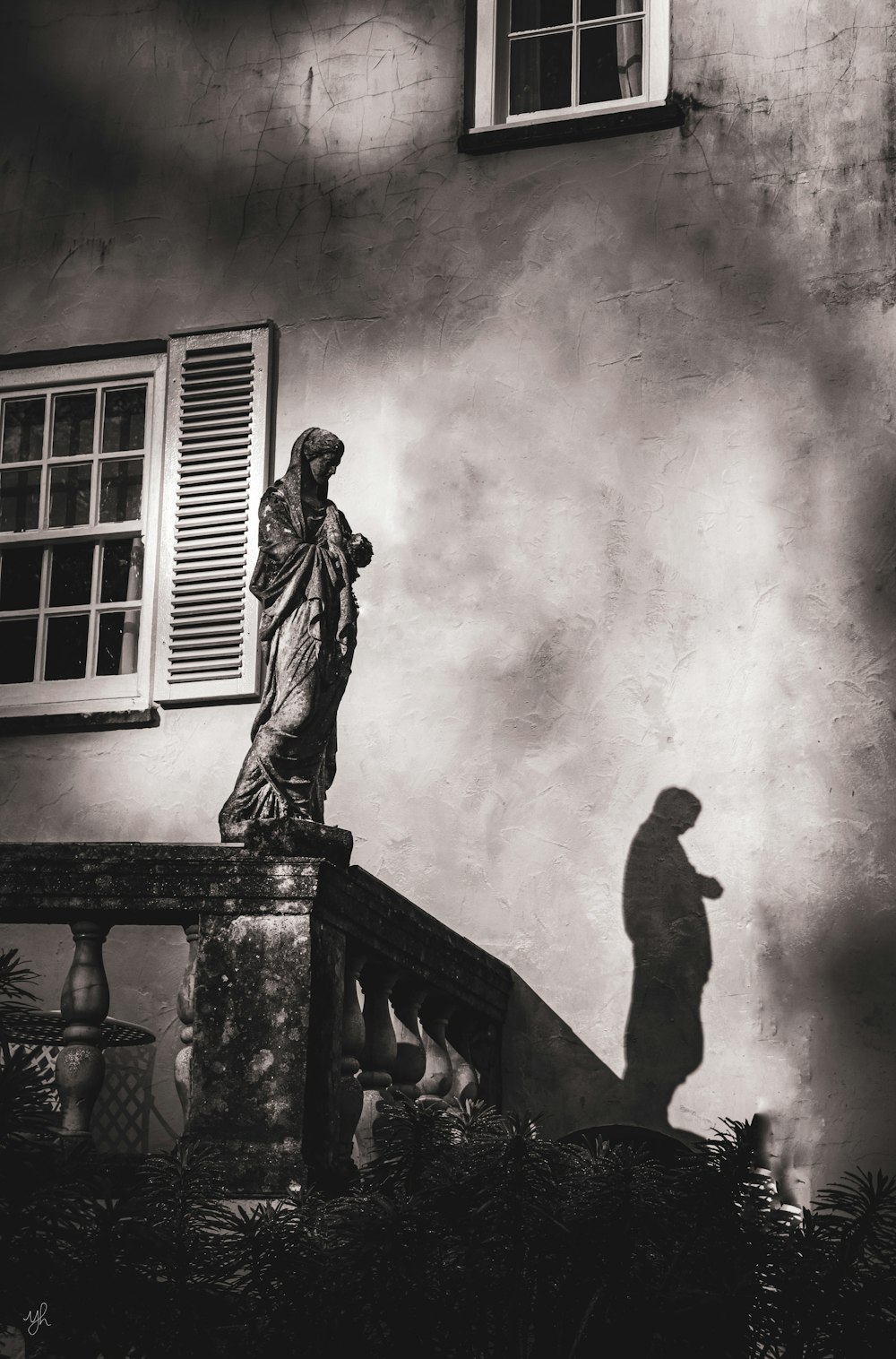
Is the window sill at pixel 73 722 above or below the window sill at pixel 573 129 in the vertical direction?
below

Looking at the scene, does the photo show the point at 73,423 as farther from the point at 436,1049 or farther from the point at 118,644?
the point at 436,1049

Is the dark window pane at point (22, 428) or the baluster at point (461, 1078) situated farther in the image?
the dark window pane at point (22, 428)

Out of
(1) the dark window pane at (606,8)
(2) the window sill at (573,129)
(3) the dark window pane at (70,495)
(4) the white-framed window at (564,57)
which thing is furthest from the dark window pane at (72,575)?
(1) the dark window pane at (606,8)

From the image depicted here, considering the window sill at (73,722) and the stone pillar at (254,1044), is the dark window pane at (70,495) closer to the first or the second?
the window sill at (73,722)

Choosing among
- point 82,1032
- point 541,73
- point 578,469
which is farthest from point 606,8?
point 82,1032

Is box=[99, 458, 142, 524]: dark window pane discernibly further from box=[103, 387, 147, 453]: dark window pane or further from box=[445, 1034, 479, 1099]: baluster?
box=[445, 1034, 479, 1099]: baluster

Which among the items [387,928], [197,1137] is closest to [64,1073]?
[197,1137]

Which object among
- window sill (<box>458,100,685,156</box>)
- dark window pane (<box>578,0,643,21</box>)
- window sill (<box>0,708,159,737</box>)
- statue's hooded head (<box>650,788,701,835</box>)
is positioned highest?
dark window pane (<box>578,0,643,21</box>)

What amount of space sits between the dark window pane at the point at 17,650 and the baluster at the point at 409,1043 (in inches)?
134

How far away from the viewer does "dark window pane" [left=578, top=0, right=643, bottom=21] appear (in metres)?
8.82

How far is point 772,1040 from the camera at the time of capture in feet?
23.5

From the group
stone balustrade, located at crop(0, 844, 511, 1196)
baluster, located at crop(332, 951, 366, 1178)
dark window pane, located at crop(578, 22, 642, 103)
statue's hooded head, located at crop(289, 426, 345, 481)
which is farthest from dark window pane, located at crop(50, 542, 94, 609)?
baluster, located at crop(332, 951, 366, 1178)

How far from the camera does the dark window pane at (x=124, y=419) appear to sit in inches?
355
